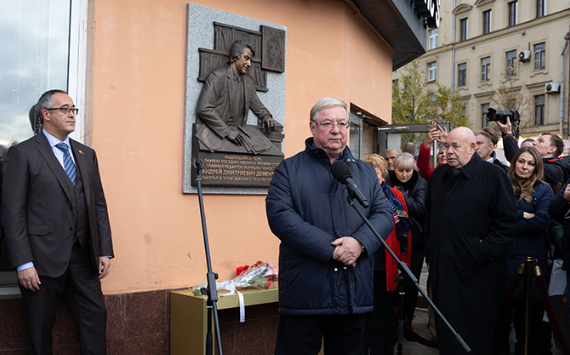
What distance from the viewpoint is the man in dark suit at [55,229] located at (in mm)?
3541

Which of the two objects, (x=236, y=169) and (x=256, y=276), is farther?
(x=236, y=169)

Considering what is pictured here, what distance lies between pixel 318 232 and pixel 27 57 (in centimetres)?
312

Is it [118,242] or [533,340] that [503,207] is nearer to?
[533,340]

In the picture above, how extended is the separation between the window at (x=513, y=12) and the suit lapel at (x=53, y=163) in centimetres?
3263

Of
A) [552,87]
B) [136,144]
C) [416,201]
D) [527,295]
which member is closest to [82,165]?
[136,144]

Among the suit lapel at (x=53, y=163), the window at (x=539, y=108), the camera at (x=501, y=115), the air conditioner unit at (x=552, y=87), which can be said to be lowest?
the suit lapel at (x=53, y=163)

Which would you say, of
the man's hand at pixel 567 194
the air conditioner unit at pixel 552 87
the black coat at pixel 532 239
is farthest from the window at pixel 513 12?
the man's hand at pixel 567 194

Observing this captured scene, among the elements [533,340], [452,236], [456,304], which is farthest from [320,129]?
[533,340]

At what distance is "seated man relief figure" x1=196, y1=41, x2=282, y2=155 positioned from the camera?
479 centimetres

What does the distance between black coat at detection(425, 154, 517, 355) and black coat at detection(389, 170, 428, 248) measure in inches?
44.0

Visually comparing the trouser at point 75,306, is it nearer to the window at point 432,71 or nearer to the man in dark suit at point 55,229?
the man in dark suit at point 55,229

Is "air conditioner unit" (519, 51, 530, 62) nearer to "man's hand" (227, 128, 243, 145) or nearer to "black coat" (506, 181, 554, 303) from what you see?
"black coat" (506, 181, 554, 303)

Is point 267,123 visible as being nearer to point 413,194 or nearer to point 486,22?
point 413,194

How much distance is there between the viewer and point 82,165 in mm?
3869
